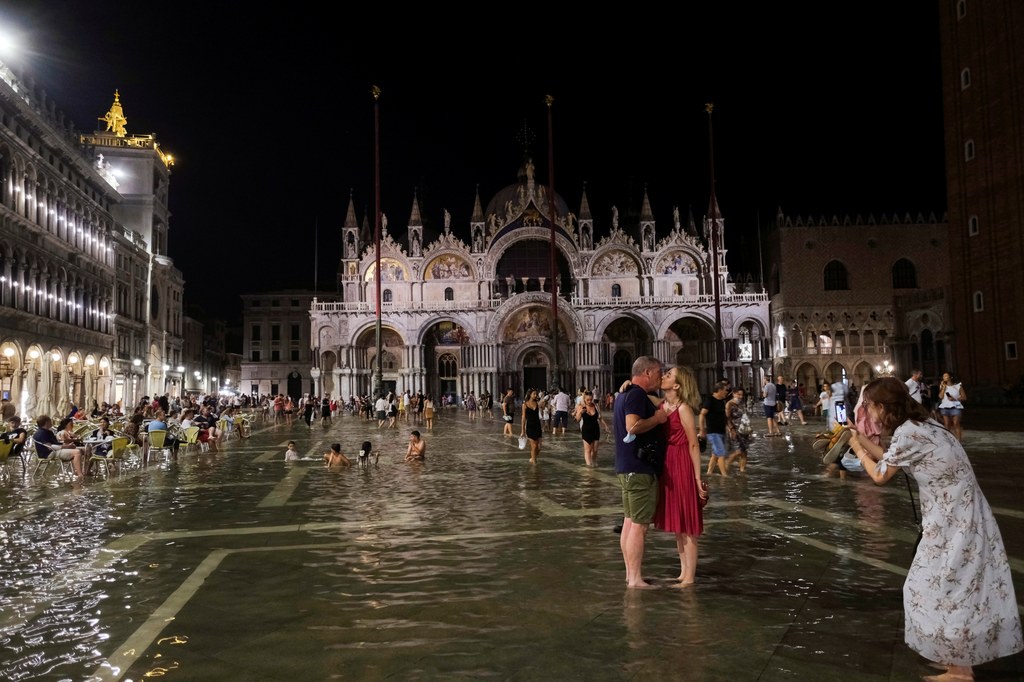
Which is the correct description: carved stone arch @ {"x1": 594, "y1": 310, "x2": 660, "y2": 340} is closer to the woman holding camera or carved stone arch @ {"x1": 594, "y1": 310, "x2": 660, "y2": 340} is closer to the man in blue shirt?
the man in blue shirt

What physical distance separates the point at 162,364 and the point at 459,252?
79.6 ft

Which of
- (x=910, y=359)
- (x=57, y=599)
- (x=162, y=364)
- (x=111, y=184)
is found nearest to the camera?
(x=57, y=599)

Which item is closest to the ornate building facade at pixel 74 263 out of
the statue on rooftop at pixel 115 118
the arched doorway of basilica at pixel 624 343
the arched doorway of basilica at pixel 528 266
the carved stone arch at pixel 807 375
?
the statue on rooftop at pixel 115 118

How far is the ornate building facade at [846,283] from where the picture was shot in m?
57.4

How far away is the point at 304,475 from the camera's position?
1403cm

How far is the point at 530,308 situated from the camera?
57250 millimetres

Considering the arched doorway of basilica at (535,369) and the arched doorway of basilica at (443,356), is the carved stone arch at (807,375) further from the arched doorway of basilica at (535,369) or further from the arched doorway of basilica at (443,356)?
the arched doorway of basilica at (443,356)

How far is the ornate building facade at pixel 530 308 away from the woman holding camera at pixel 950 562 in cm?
5150

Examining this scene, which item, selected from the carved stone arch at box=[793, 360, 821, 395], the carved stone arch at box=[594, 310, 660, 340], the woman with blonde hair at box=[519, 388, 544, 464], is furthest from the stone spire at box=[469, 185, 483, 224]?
the woman with blonde hair at box=[519, 388, 544, 464]

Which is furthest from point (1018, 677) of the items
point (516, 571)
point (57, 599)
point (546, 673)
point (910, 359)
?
point (910, 359)

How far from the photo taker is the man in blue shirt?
18.3 feet

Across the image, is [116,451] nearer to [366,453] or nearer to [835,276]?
[366,453]

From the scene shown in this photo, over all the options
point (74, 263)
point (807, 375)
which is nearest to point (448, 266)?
point (74, 263)

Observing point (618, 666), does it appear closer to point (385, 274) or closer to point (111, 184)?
point (111, 184)
